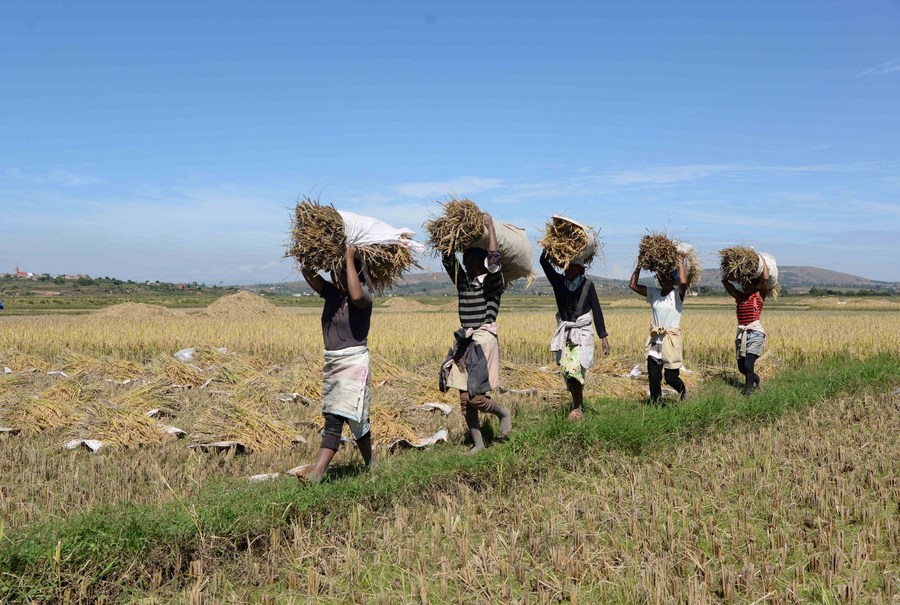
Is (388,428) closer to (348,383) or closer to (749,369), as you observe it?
(348,383)

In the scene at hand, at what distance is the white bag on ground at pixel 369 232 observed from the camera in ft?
15.9

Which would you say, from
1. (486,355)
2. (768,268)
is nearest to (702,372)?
(768,268)

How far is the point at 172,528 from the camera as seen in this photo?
3.60 m

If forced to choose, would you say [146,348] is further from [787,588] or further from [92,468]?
[787,588]

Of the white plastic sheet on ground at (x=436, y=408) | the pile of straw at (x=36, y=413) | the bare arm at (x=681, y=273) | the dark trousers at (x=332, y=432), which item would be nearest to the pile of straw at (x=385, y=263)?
the dark trousers at (x=332, y=432)

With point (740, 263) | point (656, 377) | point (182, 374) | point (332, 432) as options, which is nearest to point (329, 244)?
point (332, 432)

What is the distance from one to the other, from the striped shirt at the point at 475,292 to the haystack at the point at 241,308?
2353 centimetres

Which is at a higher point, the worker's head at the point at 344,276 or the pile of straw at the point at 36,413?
the worker's head at the point at 344,276

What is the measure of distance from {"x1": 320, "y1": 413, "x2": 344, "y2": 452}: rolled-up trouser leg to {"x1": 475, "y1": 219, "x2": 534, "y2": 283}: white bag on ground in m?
2.00

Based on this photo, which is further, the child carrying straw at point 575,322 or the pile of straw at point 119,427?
the child carrying straw at point 575,322

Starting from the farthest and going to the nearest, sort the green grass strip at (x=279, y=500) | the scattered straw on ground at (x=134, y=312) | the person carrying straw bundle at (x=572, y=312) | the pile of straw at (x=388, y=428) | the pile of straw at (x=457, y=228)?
the scattered straw on ground at (x=134, y=312) → the person carrying straw bundle at (x=572, y=312) → the pile of straw at (x=388, y=428) → the pile of straw at (x=457, y=228) → the green grass strip at (x=279, y=500)

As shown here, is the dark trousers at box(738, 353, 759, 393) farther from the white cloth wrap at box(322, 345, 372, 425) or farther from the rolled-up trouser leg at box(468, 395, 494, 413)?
the white cloth wrap at box(322, 345, 372, 425)

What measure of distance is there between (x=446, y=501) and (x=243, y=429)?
2.94 meters

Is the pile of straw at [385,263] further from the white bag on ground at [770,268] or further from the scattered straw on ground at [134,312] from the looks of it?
the scattered straw on ground at [134,312]
